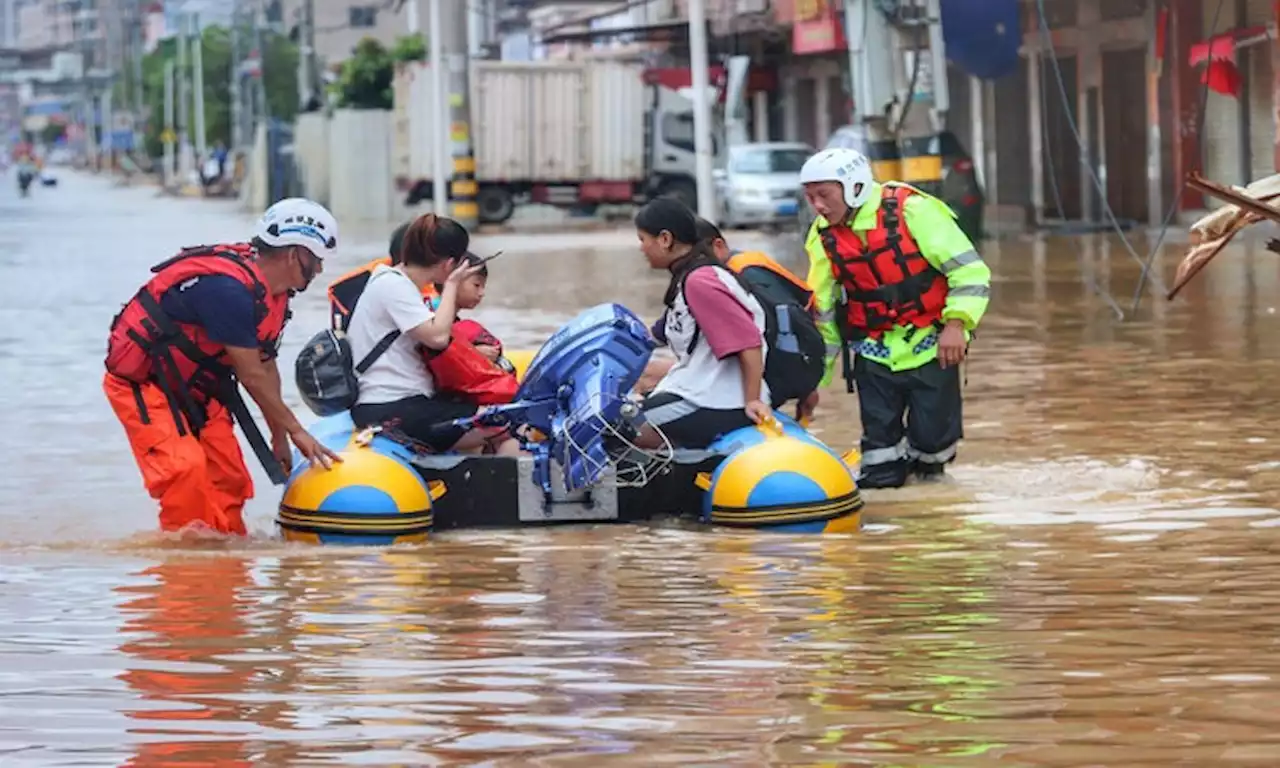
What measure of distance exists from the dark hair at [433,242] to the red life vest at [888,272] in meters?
1.56

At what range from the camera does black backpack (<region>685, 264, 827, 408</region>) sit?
10.7 m

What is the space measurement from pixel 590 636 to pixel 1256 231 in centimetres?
2462

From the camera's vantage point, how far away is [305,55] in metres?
80.1

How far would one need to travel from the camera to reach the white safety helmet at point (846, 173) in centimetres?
1089

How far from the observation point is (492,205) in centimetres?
4947

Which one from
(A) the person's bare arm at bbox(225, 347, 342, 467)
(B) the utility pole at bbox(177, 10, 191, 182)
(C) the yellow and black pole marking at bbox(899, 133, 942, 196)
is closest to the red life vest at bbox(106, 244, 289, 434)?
(A) the person's bare arm at bbox(225, 347, 342, 467)

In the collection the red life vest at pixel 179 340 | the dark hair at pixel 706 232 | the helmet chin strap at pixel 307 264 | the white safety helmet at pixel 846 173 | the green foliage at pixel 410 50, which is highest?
the green foliage at pixel 410 50

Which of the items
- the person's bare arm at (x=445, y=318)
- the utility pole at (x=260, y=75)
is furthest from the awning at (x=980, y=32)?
the utility pole at (x=260, y=75)

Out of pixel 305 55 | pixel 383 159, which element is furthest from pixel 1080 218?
pixel 305 55

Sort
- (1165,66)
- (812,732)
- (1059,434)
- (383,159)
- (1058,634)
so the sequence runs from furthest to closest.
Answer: (383,159) → (1165,66) → (1059,434) → (1058,634) → (812,732)

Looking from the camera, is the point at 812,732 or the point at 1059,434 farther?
the point at 1059,434

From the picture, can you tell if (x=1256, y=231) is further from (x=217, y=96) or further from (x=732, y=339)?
(x=217, y=96)

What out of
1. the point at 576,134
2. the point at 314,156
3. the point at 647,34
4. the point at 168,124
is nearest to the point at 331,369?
the point at 576,134

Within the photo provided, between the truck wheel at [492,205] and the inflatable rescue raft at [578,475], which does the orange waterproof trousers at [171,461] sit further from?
the truck wheel at [492,205]
